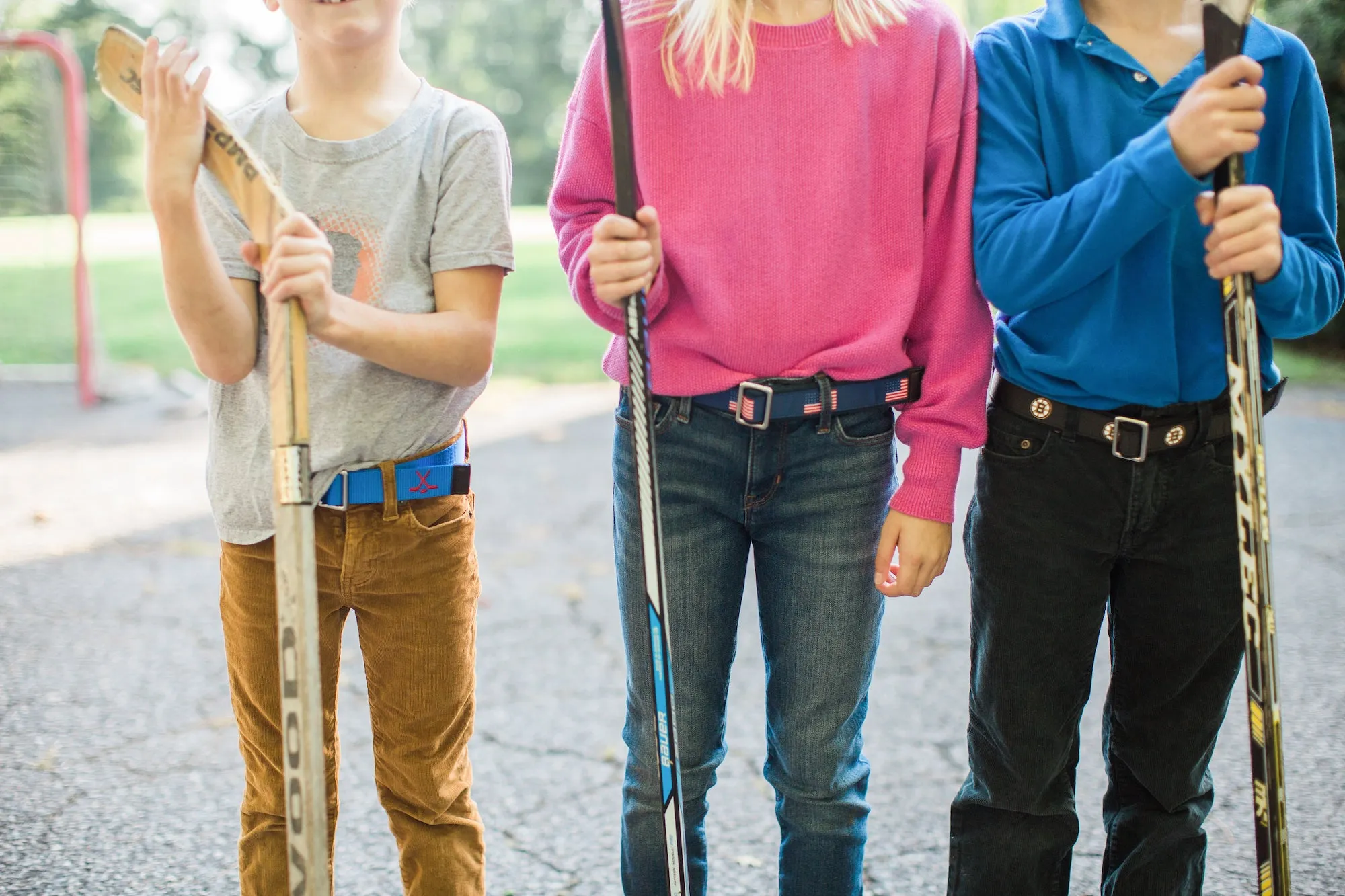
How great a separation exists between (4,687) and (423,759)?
2.35 m

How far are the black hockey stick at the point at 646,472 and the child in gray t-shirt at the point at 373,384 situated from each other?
31 centimetres

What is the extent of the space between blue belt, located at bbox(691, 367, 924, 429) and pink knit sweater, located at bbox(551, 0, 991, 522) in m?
0.02

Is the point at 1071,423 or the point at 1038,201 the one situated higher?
the point at 1038,201

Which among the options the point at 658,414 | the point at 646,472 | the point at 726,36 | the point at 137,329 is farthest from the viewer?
the point at 137,329

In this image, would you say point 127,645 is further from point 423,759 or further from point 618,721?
point 423,759

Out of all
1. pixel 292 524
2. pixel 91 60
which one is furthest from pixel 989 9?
pixel 292 524

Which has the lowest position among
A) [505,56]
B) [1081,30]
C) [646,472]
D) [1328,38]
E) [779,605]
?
[779,605]

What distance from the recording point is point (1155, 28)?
1.95m

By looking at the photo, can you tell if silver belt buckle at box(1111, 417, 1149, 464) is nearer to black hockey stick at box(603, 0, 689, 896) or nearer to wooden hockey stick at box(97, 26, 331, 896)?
black hockey stick at box(603, 0, 689, 896)

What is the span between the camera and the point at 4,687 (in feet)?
12.4

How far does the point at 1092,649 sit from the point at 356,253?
1326 millimetres

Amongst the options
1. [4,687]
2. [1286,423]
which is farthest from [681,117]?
[1286,423]

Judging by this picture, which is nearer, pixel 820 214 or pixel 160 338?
pixel 820 214

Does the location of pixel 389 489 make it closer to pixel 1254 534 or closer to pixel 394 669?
pixel 394 669
